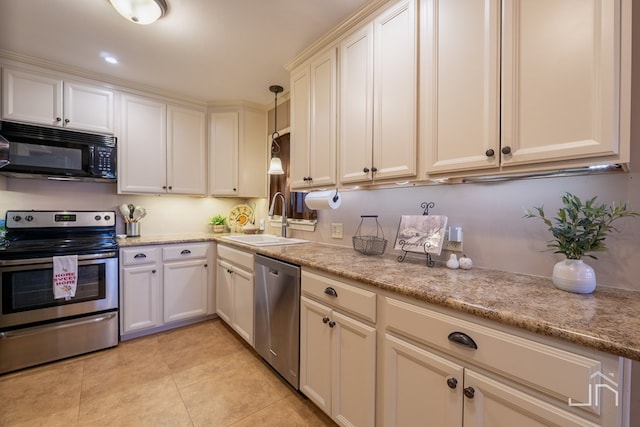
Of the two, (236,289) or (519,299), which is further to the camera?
(236,289)

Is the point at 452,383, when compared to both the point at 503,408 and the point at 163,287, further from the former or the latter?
the point at 163,287

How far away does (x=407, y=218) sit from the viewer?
1.65 metres

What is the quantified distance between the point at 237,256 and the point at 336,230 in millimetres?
916

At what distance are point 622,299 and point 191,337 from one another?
9.64ft

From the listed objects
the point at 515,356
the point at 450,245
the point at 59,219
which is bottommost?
the point at 515,356

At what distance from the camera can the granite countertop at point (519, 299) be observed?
69cm

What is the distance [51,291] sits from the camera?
2.11 meters

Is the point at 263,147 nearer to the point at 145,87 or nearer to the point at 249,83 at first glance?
the point at 249,83

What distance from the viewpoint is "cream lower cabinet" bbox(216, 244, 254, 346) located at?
224cm

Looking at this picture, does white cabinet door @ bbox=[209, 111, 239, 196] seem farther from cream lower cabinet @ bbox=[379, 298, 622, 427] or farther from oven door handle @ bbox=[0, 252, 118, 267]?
cream lower cabinet @ bbox=[379, 298, 622, 427]

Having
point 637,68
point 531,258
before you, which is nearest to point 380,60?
point 637,68

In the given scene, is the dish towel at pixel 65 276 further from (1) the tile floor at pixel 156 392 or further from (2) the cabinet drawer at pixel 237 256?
(2) the cabinet drawer at pixel 237 256

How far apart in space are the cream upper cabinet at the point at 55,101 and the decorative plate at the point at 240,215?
1506 mm

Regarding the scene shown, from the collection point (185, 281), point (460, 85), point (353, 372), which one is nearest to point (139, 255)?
point (185, 281)
